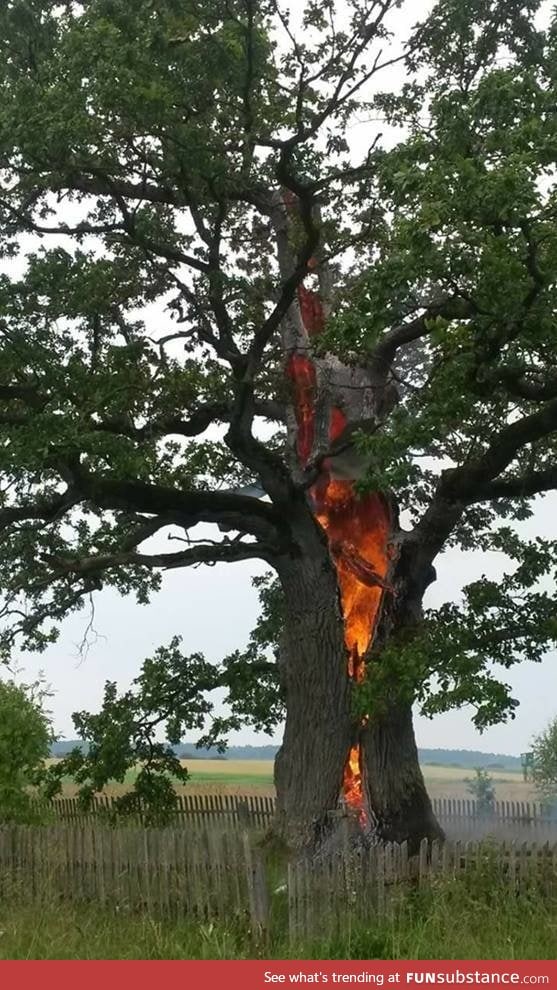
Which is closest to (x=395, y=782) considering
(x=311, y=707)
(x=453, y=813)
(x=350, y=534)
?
(x=311, y=707)

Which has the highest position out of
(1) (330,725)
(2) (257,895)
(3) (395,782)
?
(1) (330,725)

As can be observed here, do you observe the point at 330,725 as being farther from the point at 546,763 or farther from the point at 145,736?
the point at 546,763

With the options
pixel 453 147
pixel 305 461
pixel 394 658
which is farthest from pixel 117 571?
pixel 453 147

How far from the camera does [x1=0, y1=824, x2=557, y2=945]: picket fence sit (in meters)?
8.80

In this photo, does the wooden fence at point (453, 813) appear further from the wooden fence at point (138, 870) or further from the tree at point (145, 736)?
the wooden fence at point (138, 870)

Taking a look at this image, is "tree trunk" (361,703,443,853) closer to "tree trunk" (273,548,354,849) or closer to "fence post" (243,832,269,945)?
"tree trunk" (273,548,354,849)

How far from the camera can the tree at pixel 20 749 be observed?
1346cm

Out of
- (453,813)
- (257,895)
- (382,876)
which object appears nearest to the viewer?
(257,895)

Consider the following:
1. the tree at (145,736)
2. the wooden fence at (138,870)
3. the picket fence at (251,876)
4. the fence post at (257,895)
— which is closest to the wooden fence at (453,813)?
A: the tree at (145,736)

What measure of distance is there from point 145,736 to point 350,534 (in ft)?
16.0

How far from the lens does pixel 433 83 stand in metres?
14.6

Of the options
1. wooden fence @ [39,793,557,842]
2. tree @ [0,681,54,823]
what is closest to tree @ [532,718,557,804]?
wooden fence @ [39,793,557,842]

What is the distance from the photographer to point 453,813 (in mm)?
21750

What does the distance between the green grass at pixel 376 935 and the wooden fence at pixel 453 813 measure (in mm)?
9750
